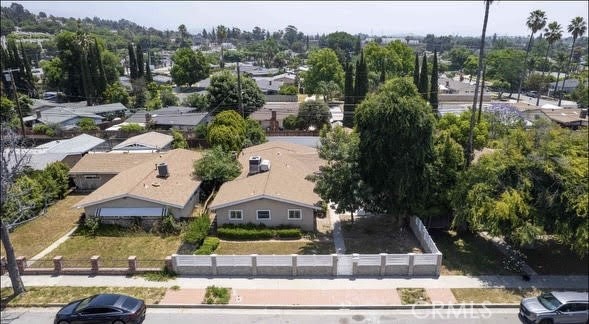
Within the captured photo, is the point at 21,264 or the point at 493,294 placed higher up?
the point at 21,264

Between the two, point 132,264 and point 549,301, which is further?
point 132,264

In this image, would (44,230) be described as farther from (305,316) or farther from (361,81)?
(361,81)

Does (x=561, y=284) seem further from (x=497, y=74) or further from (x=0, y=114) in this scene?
(x=497, y=74)

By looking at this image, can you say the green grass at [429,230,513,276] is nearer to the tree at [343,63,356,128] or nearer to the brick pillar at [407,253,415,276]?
the brick pillar at [407,253,415,276]

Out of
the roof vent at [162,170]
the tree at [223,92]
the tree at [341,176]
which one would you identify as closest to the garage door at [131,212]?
the roof vent at [162,170]

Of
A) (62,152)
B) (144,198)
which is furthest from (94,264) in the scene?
(62,152)

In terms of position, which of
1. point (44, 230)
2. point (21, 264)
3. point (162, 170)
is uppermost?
point (162, 170)

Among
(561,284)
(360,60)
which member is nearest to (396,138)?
(561,284)
